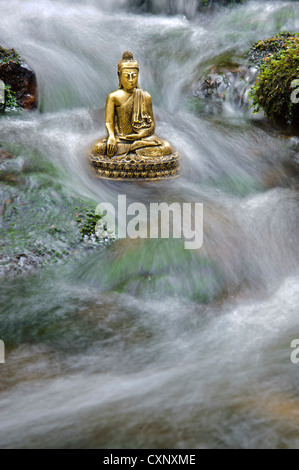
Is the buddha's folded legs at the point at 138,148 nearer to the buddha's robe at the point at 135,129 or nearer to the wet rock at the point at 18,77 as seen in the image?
the buddha's robe at the point at 135,129

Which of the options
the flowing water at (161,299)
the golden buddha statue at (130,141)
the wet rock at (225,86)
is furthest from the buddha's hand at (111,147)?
the wet rock at (225,86)

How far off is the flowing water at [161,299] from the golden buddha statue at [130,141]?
27 cm

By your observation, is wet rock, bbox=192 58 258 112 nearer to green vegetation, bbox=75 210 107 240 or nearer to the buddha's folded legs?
the buddha's folded legs

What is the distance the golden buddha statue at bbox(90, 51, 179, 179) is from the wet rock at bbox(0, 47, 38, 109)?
1816 mm

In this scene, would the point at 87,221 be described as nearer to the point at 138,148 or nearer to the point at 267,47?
the point at 138,148

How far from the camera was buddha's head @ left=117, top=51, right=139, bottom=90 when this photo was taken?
704cm

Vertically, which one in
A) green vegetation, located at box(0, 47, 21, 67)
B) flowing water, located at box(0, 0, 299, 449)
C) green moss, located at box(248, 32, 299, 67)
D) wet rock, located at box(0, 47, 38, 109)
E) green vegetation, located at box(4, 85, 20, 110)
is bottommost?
flowing water, located at box(0, 0, 299, 449)

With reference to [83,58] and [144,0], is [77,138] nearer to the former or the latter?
[83,58]

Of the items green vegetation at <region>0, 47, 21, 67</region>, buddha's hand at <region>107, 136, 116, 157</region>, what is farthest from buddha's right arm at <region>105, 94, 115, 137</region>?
green vegetation at <region>0, 47, 21, 67</region>

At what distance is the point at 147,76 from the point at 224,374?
7.80m

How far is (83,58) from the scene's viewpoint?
380 inches

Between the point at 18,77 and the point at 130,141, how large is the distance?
2.41m

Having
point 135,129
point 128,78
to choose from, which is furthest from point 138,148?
point 128,78

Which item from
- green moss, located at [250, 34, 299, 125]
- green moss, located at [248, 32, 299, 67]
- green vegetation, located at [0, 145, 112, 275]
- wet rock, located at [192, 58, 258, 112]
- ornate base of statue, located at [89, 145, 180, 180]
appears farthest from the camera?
green moss, located at [248, 32, 299, 67]
